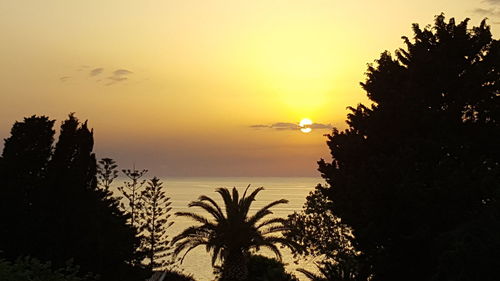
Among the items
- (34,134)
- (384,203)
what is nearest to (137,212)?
(34,134)

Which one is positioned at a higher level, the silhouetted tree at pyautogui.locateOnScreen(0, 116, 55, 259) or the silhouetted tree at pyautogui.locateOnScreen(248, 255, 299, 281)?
the silhouetted tree at pyautogui.locateOnScreen(0, 116, 55, 259)

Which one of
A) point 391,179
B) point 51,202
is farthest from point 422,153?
point 51,202

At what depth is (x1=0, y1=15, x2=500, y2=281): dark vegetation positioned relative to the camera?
17219 millimetres

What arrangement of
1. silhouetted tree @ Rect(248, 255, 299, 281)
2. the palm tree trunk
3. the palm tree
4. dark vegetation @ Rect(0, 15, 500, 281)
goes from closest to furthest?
dark vegetation @ Rect(0, 15, 500, 281) < the palm tree trunk < the palm tree < silhouetted tree @ Rect(248, 255, 299, 281)

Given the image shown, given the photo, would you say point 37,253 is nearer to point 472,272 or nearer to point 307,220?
point 472,272

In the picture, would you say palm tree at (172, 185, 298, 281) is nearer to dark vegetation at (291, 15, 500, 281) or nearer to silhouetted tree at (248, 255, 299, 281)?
silhouetted tree at (248, 255, 299, 281)

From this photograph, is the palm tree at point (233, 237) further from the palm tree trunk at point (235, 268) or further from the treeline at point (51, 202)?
the treeline at point (51, 202)

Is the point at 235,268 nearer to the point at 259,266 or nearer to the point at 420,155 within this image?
the point at 259,266

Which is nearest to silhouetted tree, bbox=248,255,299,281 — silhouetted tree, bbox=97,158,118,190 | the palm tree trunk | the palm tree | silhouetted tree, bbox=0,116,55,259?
the palm tree

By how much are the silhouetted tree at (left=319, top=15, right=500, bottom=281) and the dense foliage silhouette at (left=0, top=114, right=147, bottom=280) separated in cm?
943

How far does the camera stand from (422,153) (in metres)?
19.0

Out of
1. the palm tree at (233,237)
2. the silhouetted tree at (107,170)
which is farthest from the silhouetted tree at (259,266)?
the silhouetted tree at (107,170)

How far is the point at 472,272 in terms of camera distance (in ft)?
43.0

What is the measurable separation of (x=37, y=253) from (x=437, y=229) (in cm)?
1315
